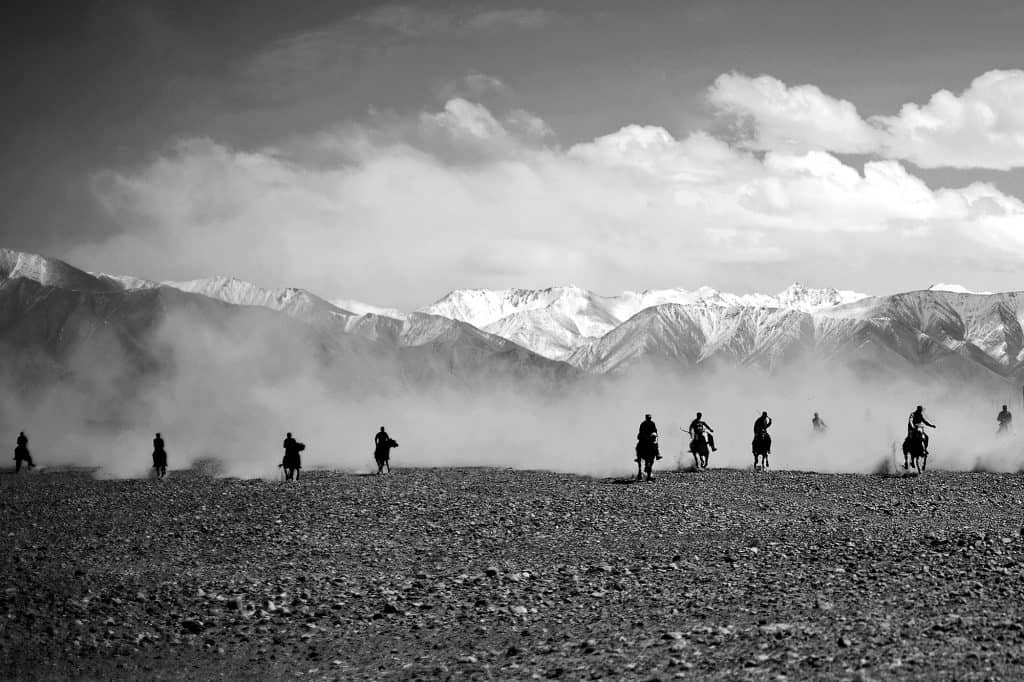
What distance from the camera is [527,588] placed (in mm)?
21125

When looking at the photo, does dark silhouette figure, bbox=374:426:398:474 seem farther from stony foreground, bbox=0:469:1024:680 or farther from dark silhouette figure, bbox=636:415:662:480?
stony foreground, bbox=0:469:1024:680

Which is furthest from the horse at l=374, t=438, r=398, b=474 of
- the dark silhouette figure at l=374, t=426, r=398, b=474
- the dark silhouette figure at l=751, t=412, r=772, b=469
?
the dark silhouette figure at l=751, t=412, r=772, b=469

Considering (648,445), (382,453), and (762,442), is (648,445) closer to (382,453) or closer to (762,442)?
(762,442)

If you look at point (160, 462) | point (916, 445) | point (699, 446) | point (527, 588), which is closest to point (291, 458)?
point (160, 462)

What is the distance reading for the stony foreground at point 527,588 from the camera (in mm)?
16500

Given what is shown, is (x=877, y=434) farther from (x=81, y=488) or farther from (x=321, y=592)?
(x=321, y=592)

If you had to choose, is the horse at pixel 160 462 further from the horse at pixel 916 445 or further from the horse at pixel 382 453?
the horse at pixel 916 445

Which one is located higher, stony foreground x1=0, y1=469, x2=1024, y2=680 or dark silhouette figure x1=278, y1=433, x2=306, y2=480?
dark silhouette figure x1=278, y1=433, x2=306, y2=480

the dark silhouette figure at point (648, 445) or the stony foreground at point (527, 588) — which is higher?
the dark silhouette figure at point (648, 445)

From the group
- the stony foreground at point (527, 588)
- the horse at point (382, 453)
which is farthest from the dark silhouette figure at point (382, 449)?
the stony foreground at point (527, 588)

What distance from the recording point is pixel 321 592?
21.5 meters

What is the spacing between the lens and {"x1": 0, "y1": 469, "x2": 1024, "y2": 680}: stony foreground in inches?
650

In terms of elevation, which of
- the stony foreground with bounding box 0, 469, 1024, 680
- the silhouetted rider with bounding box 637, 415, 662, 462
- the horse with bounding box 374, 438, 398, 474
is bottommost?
the stony foreground with bounding box 0, 469, 1024, 680

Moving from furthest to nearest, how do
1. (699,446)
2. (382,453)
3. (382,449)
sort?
1. (382,449)
2. (382,453)
3. (699,446)
